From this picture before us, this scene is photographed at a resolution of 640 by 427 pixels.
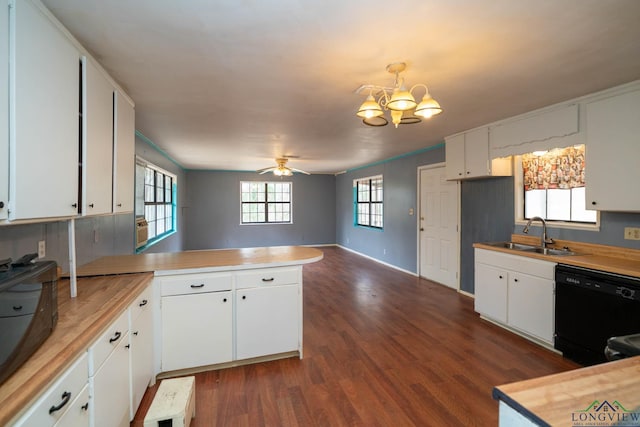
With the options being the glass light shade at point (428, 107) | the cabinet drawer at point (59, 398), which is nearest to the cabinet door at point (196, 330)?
the cabinet drawer at point (59, 398)

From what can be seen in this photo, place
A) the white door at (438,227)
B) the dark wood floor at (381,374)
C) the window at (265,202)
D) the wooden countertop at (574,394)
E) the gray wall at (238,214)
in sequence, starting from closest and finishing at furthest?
the wooden countertop at (574,394) < the dark wood floor at (381,374) < the white door at (438,227) < the gray wall at (238,214) < the window at (265,202)

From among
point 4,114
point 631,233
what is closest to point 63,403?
point 4,114

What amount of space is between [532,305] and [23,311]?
143 inches

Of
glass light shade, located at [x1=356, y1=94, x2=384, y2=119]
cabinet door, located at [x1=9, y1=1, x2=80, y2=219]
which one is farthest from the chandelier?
cabinet door, located at [x1=9, y1=1, x2=80, y2=219]

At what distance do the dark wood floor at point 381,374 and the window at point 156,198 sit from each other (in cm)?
286

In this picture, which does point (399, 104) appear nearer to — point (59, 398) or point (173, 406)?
point (59, 398)

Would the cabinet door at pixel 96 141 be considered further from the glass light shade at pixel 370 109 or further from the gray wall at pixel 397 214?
the gray wall at pixel 397 214

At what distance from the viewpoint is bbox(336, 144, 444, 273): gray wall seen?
5.52 metres

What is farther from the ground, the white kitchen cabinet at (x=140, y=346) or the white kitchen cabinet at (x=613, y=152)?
the white kitchen cabinet at (x=613, y=152)

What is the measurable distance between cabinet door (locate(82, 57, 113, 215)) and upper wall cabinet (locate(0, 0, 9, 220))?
574mm

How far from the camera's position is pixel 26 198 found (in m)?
1.20

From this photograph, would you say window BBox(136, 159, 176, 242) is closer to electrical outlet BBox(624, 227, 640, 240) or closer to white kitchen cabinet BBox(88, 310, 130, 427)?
white kitchen cabinet BBox(88, 310, 130, 427)

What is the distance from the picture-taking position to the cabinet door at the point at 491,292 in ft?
10.4

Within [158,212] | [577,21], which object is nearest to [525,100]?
[577,21]
